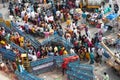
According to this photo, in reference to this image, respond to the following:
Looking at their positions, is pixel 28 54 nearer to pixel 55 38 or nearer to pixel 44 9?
pixel 55 38

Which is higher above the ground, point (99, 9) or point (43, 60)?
point (99, 9)

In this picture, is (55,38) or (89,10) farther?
(89,10)

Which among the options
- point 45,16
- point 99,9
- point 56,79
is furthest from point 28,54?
point 99,9

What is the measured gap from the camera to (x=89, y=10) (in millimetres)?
35625

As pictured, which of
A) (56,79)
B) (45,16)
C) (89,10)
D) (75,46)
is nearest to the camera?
(56,79)

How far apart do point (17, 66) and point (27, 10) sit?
341 inches

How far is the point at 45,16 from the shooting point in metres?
33.1

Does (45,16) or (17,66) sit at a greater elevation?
(45,16)

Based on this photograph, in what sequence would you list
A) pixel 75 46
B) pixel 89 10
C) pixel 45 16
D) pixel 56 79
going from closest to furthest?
pixel 56 79
pixel 75 46
pixel 45 16
pixel 89 10

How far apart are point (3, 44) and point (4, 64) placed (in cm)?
201

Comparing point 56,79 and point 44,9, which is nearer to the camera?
point 56,79

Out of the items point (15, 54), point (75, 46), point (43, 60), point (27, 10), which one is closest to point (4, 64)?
point (15, 54)

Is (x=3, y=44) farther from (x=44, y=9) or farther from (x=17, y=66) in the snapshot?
(x=44, y=9)

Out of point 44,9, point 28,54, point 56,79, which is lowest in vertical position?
point 56,79
